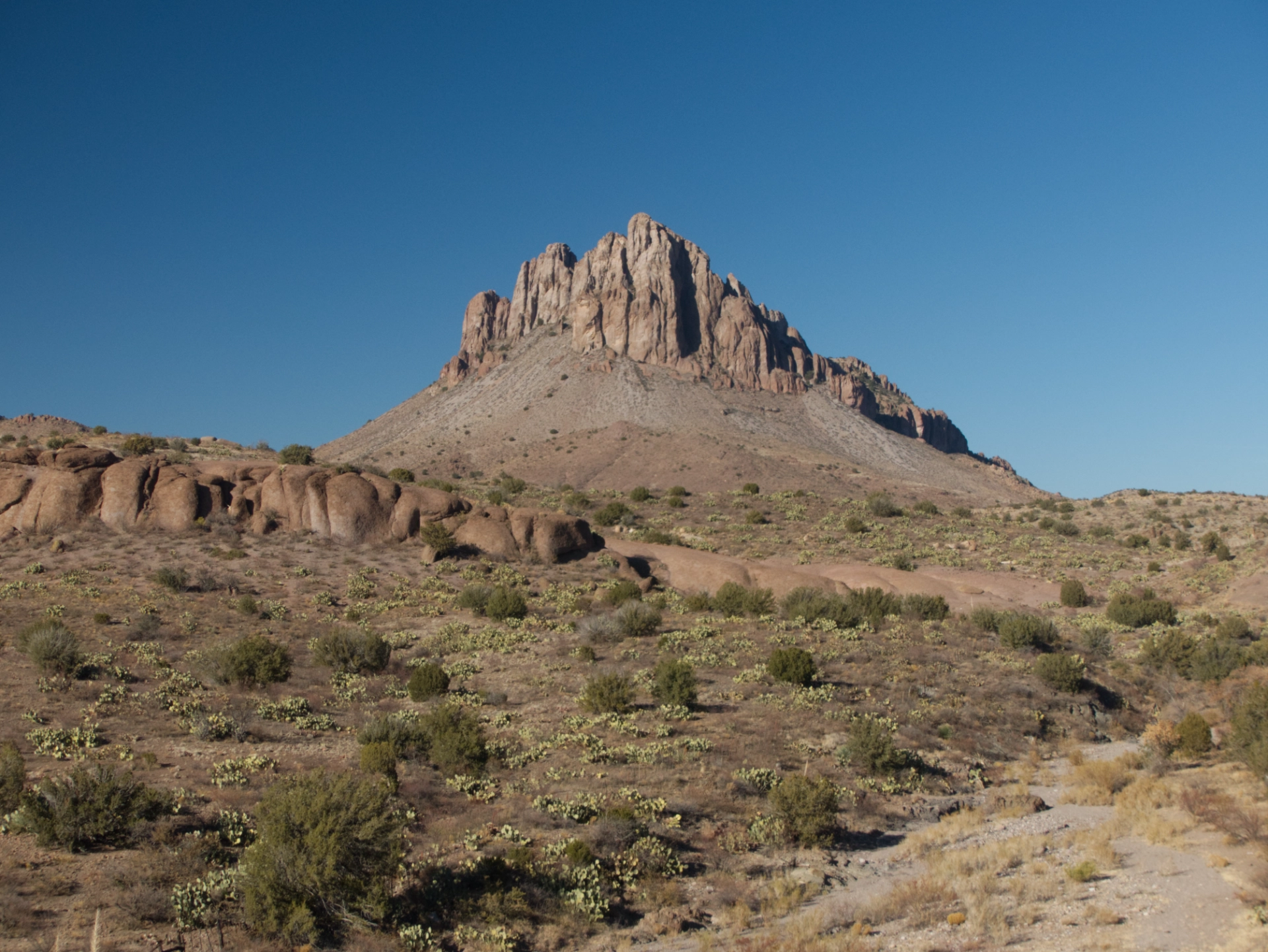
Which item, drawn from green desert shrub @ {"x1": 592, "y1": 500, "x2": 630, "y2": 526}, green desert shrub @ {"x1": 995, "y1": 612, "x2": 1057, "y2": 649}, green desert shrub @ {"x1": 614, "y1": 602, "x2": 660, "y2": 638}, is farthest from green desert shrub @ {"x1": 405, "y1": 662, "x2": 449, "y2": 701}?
green desert shrub @ {"x1": 592, "y1": 500, "x2": 630, "y2": 526}

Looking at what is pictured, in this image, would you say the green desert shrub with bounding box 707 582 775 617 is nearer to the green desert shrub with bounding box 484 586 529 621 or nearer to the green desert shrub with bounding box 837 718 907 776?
the green desert shrub with bounding box 484 586 529 621

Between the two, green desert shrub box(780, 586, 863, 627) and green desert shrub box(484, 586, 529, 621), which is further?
green desert shrub box(780, 586, 863, 627)

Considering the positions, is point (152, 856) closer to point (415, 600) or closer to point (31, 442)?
point (415, 600)

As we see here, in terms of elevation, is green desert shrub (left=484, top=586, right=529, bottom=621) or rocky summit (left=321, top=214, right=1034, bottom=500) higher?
rocky summit (left=321, top=214, right=1034, bottom=500)

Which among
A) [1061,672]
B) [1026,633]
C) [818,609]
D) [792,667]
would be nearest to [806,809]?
[792,667]

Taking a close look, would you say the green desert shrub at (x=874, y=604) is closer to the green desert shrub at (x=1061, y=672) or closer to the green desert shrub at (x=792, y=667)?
the green desert shrub at (x=1061, y=672)

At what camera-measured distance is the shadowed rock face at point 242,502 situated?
28.5m

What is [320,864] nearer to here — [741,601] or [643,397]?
[741,601]

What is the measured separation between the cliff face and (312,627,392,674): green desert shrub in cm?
9361

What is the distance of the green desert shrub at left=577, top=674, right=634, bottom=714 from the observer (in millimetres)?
17000

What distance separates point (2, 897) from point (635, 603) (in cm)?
1864

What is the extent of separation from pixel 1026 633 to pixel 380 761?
19930 mm

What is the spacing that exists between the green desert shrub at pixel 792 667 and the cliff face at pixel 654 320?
92.6 metres

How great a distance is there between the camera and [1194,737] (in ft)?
52.6
